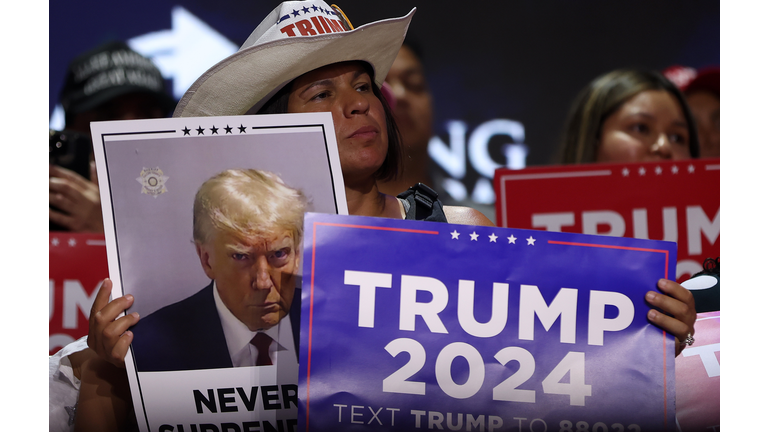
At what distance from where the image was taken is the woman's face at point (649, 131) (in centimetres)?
221

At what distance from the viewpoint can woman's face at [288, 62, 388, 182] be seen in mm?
1299

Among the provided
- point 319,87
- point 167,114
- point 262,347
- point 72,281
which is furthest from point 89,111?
point 262,347

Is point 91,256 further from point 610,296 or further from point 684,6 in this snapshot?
point 684,6

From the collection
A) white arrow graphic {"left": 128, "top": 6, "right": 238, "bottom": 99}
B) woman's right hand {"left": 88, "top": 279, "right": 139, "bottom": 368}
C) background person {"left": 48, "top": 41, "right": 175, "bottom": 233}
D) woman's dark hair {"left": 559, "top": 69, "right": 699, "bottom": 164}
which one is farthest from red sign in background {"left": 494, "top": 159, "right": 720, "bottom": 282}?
white arrow graphic {"left": 128, "top": 6, "right": 238, "bottom": 99}

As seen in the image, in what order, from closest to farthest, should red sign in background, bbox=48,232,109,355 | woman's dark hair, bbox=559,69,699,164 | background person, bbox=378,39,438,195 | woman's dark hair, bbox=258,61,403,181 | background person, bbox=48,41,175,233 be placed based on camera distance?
woman's dark hair, bbox=258,61,403,181 < red sign in background, bbox=48,232,109,355 < background person, bbox=48,41,175,233 < woman's dark hair, bbox=559,69,699,164 < background person, bbox=378,39,438,195

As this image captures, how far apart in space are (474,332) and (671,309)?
308 millimetres

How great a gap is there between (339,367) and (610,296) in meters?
0.42

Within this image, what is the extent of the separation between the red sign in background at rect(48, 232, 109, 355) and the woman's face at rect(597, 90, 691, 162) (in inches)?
66.3

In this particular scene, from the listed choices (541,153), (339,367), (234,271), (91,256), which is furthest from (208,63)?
(339,367)

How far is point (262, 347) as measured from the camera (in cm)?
104

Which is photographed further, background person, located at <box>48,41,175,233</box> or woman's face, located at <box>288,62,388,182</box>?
background person, located at <box>48,41,175,233</box>

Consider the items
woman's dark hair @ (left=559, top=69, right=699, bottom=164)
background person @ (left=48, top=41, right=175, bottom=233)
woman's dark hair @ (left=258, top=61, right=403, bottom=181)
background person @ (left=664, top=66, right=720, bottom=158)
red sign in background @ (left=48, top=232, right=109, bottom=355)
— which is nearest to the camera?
woman's dark hair @ (left=258, top=61, right=403, bottom=181)

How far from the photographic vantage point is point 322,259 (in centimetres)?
95

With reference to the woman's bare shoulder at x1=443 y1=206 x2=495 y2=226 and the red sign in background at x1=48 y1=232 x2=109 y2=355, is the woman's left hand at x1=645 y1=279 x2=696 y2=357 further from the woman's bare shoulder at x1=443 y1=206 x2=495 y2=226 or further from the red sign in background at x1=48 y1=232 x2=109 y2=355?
the red sign in background at x1=48 y1=232 x2=109 y2=355
